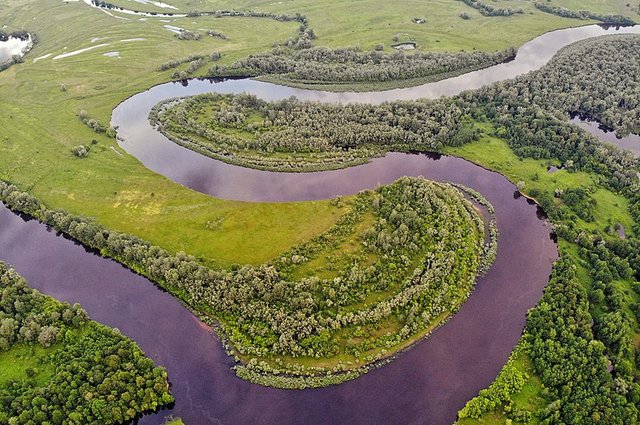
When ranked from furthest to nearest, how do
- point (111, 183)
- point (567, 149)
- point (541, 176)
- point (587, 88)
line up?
1. point (587, 88)
2. point (567, 149)
3. point (541, 176)
4. point (111, 183)

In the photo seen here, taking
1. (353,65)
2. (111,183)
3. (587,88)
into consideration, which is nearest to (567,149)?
(587,88)

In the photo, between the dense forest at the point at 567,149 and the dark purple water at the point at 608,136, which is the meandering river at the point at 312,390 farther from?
the dark purple water at the point at 608,136

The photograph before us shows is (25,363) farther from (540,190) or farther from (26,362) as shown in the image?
(540,190)

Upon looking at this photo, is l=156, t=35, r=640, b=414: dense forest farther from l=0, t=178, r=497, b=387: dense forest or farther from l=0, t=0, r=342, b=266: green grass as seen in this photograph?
l=0, t=0, r=342, b=266: green grass

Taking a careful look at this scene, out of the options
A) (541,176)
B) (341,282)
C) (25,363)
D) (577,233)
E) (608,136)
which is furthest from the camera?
(608,136)

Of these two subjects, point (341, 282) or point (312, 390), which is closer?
point (312, 390)

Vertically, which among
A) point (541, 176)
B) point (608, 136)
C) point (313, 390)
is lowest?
point (313, 390)
